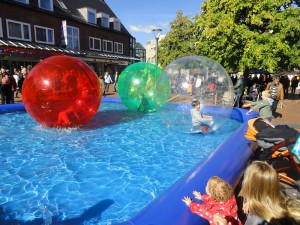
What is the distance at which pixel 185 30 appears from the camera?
108 feet

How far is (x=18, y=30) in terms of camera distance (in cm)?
1920

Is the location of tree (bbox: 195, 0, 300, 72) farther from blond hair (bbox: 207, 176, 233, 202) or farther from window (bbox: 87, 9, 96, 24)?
window (bbox: 87, 9, 96, 24)

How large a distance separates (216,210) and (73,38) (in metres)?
24.9

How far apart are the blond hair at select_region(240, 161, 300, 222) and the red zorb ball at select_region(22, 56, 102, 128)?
478 cm

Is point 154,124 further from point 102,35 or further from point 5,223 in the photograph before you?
point 102,35

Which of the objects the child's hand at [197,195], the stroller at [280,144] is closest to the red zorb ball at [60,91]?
the stroller at [280,144]

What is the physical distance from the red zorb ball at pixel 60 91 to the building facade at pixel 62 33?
12982 millimetres

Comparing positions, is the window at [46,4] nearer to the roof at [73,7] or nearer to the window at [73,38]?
the roof at [73,7]

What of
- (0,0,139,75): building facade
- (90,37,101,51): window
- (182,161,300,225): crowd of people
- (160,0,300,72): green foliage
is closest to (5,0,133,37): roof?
(0,0,139,75): building facade

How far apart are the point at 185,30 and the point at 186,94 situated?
29.9 meters

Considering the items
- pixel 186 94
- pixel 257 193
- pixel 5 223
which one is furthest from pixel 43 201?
pixel 186 94

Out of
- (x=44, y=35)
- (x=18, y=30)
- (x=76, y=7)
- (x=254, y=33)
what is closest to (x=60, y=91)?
(x=254, y=33)

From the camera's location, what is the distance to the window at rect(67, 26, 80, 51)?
78.4ft

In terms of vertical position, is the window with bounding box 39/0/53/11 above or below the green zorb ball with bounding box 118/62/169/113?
above
